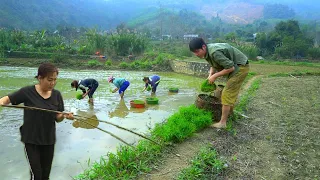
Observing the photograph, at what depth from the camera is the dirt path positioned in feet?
12.4

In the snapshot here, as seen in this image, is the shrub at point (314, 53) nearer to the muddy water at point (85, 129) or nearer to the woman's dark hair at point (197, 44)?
the muddy water at point (85, 129)

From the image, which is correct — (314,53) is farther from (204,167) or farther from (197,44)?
(204,167)

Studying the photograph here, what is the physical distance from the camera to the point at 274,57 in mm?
28203

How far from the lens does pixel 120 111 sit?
8.66 m

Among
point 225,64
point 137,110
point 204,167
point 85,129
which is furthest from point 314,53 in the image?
point 204,167

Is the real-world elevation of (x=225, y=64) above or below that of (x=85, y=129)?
above

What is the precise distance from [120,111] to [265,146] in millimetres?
5053

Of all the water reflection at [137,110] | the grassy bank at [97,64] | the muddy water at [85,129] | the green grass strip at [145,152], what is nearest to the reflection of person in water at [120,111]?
the muddy water at [85,129]

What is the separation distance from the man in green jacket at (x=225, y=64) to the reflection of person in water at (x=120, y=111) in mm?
3604

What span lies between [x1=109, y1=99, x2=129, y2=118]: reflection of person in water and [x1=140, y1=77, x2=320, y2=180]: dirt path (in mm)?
3495

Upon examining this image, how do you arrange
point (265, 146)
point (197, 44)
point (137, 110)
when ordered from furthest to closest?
1. point (137, 110)
2. point (197, 44)
3. point (265, 146)

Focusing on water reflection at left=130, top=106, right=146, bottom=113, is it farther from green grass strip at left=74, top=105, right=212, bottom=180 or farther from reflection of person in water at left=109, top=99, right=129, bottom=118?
green grass strip at left=74, top=105, right=212, bottom=180

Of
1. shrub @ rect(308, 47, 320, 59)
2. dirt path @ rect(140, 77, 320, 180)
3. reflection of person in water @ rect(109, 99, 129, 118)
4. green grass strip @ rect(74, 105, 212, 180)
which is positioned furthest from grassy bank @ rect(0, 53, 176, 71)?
green grass strip @ rect(74, 105, 212, 180)

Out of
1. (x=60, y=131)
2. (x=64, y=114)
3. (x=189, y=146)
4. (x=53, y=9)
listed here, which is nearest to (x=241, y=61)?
(x=189, y=146)
